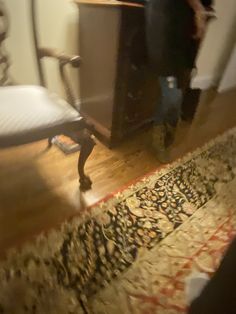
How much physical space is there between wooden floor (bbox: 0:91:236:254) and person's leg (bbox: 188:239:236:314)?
704 mm

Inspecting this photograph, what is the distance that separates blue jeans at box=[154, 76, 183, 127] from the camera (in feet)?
5.17

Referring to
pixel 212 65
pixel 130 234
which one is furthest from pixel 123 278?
pixel 212 65

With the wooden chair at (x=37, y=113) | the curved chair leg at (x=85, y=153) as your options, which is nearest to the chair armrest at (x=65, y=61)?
the wooden chair at (x=37, y=113)

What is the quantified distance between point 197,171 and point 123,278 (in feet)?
2.80

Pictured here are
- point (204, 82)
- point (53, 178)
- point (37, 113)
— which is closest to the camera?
point (37, 113)

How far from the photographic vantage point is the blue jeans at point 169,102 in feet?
5.17

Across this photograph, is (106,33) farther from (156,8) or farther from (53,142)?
(53,142)

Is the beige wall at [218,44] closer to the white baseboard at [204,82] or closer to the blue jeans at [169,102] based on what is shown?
the white baseboard at [204,82]

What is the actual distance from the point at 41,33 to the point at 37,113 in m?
0.83

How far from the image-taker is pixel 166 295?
3.32ft

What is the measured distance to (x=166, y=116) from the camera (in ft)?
5.33

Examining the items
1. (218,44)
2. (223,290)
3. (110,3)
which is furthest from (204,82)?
(223,290)

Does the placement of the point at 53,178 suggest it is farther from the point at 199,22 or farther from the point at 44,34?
the point at 199,22

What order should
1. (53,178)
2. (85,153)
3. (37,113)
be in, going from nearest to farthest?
1. (37,113)
2. (85,153)
3. (53,178)
